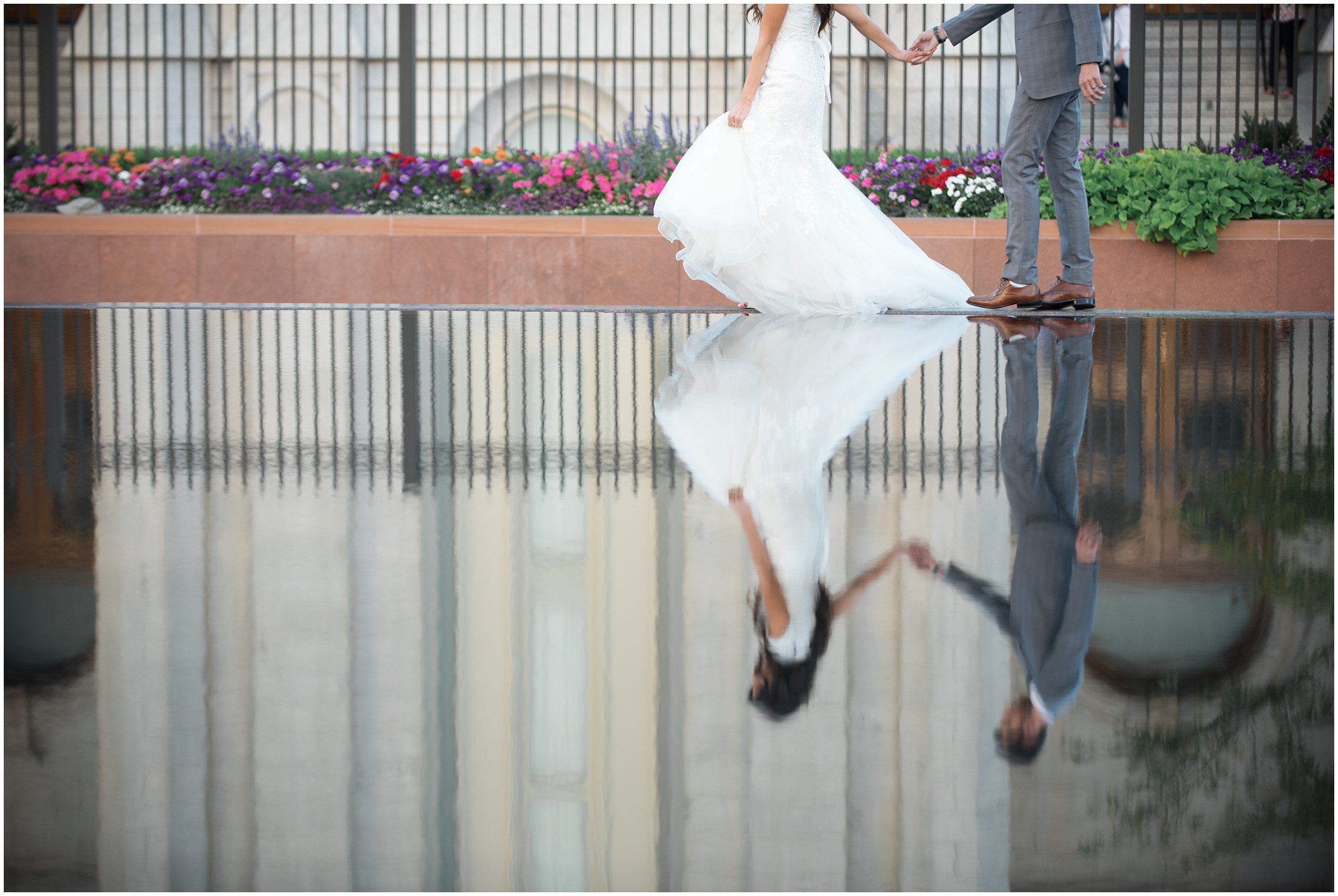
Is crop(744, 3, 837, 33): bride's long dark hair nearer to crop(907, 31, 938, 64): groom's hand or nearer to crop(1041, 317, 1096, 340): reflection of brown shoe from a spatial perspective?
crop(907, 31, 938, 64): groom's hand

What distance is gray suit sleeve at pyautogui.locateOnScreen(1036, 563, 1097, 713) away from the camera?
145cm

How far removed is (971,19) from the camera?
7.00 meters

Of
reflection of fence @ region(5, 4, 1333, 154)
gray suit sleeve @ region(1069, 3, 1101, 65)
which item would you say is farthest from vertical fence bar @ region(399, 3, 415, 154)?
gray suit sleeve @ region(1069, 3, 1101, 65)

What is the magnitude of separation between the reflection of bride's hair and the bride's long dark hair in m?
5.92

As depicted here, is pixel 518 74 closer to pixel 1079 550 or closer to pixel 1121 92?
pixel 1121 92

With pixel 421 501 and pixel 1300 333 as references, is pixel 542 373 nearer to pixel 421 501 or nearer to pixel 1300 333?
pixel 421 501

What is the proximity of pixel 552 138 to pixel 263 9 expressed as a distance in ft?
19.2

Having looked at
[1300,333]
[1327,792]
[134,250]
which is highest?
[134,250]

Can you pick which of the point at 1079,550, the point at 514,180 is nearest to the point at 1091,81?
the point at 1079,550

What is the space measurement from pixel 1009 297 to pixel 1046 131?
855mm

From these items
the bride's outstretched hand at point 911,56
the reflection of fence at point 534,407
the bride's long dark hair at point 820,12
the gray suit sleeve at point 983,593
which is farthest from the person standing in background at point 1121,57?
the gray suit sleeve at point 983,593

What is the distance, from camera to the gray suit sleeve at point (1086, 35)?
6.49m

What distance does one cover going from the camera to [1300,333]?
6133 mm

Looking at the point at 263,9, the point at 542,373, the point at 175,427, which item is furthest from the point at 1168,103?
the point at 175,427
